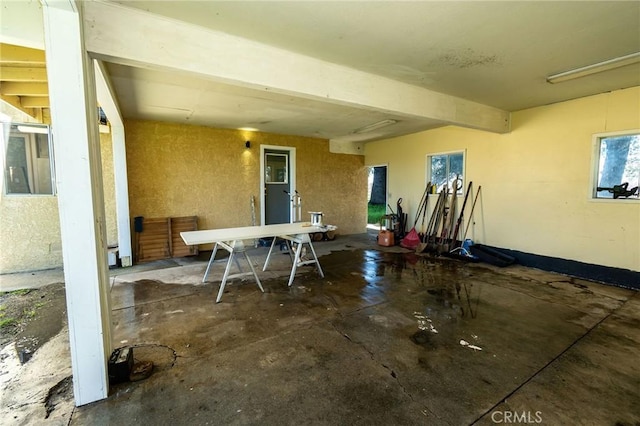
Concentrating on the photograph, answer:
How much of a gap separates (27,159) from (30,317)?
9.21 feet

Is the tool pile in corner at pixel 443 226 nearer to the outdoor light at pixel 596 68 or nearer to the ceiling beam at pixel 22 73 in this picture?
the outdoor light at pixel 596 68

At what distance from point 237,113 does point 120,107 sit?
1.75 m

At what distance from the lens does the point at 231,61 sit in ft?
7.98

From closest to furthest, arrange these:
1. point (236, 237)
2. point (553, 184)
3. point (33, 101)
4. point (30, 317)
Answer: point (30, 317), point (236, 237), point (33, 101), point (553, 184)

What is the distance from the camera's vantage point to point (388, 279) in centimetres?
415

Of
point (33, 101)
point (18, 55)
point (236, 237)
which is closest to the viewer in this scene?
point (18, 55)

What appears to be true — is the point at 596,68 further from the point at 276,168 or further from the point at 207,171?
the point at 207,171

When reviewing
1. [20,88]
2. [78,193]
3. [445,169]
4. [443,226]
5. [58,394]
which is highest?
[20,88]

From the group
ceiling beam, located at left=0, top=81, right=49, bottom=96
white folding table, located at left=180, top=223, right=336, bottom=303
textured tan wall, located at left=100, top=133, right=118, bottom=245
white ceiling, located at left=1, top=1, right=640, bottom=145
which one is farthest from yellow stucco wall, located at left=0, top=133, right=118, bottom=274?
white folding table, located at left=180, top=223, right=336, bottom=303

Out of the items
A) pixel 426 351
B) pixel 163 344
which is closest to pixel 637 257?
pixel 426 351

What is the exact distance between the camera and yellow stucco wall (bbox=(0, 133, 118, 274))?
4.23 m

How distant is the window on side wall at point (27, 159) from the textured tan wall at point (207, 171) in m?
1.10

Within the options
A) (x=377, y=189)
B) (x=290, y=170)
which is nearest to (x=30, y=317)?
(x=290, y=170)

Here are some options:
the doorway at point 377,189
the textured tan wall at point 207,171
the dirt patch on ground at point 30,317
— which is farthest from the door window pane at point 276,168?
the doorway at point 377,189
